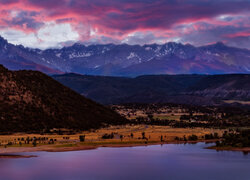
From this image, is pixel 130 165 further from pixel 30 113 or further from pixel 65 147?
pixel 30 113

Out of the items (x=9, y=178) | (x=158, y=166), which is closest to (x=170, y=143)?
(x=158, y=166)

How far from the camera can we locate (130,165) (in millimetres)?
98312

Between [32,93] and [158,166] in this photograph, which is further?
[32,93]

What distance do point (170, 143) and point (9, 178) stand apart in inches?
2857

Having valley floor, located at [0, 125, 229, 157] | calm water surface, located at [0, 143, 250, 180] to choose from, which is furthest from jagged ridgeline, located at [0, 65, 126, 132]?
calm water surface, located at [0, 143, 250, 180]

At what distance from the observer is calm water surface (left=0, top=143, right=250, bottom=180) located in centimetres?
8550

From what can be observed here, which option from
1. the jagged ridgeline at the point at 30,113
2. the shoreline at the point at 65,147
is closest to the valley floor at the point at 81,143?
the shoreline at the point at 65,147

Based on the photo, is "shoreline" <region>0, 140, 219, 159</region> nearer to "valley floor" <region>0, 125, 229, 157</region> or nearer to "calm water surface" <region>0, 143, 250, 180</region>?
"valley floor" <region>0, 125, 229, 157</region>

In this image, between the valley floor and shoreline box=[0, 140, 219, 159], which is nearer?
shoreline box=[0, 140, 219, 159]

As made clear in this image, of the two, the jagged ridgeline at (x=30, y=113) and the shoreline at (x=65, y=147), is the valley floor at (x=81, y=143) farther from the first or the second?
the jagged ridgeline at (x=30, y=113)

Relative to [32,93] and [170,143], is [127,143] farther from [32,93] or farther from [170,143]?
[32,93]

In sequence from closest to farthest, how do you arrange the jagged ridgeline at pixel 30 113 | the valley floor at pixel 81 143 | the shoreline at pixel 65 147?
Result: 1. the shoreline at pixel 65 147
2. the valley floor at pixel 81 143
3. the jagged ridgeline at pixel 30 113

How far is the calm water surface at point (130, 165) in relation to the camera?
281 ft

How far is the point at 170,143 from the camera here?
145 m
